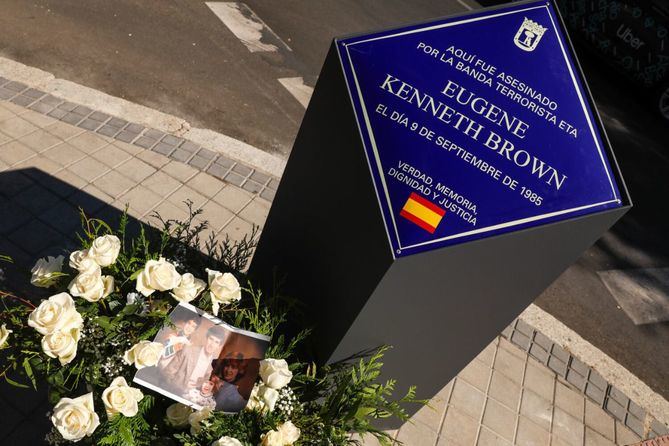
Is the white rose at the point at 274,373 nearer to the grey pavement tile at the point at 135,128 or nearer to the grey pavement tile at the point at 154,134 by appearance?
the grey pavement tile at the point at 154,134

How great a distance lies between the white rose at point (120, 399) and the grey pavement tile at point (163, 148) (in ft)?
11.2

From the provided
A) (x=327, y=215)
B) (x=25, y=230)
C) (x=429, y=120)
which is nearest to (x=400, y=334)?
(x=327, y=215)

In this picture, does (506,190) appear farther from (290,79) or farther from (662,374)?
(290,79)

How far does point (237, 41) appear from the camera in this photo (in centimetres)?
712

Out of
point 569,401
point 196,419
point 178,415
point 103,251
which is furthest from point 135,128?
point 569,401

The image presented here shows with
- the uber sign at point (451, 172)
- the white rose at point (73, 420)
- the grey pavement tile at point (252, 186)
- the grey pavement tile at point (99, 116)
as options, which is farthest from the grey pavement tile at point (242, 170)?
the white rose at point (73, 420)

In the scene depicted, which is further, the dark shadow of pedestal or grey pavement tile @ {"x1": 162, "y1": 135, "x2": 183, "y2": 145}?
grey pavement tile @ {"x1": 162, "y1": 135, "x2": 183, "y2": 145}

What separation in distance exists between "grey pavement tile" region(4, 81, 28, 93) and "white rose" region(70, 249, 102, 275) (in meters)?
4.01

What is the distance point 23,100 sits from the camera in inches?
196

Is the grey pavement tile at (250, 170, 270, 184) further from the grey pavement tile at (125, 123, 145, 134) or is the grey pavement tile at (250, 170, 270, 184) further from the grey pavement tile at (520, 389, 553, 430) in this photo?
the grey pavement tile at (520, 389, 553, 430)

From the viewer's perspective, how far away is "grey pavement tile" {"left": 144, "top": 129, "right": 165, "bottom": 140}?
5.12 metres

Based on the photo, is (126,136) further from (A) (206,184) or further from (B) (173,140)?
(A) (206,184)

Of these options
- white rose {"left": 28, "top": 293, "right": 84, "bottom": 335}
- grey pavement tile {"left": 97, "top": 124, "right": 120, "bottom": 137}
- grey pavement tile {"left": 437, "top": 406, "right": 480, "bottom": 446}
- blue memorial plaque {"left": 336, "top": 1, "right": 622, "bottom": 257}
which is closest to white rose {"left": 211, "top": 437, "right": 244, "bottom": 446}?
white rose {"left": 28, "top": 293, "right": 84, "bottom": 335}

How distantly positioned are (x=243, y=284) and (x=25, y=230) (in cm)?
215
